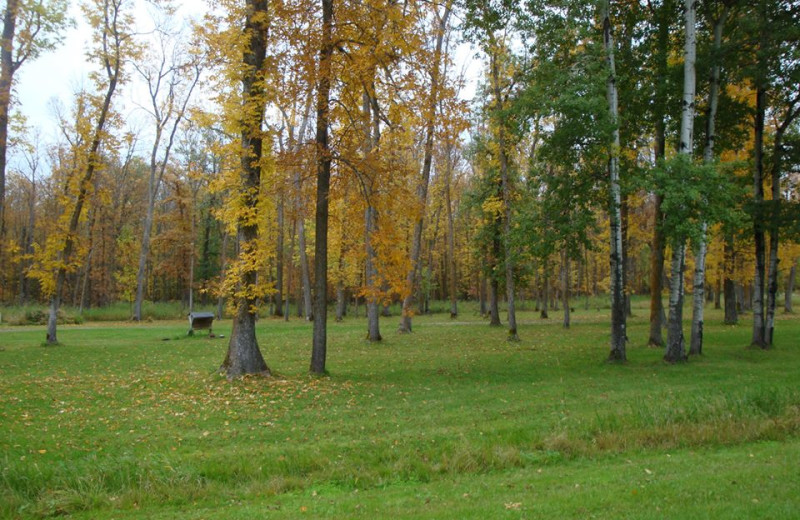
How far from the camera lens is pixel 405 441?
289 inches

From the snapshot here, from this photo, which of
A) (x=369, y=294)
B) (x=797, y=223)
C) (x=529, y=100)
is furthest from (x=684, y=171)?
(x=369, y=294)

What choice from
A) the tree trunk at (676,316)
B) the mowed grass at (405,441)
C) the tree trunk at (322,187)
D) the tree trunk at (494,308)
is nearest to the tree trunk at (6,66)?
the mowed grass at (405,441)

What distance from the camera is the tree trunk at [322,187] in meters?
11.1

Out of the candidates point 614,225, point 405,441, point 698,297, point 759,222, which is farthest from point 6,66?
point 759,222

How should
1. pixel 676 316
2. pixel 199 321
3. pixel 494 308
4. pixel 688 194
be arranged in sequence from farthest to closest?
1. pixel 494 308
2. pixel 199 321
3. pixel 676 316
4. pixel 688 194

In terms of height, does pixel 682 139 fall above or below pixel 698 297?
above

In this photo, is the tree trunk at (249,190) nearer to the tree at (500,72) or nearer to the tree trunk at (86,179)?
the tree at (500,72)

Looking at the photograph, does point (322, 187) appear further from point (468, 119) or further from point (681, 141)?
point (681, 141)

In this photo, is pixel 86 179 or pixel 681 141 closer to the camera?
pixel 681 141

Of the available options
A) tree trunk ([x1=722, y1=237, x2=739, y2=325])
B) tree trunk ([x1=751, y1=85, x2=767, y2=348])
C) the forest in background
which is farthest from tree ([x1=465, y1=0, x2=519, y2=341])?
tree trunk ([x1=722, y1=237, x2=739, y2=325])

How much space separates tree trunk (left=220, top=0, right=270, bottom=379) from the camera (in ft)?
35.8

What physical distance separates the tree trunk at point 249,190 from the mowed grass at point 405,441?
0.56 metres

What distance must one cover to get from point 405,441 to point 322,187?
6.15m

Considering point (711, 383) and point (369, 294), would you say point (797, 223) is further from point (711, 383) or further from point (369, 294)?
point (369, 294)
